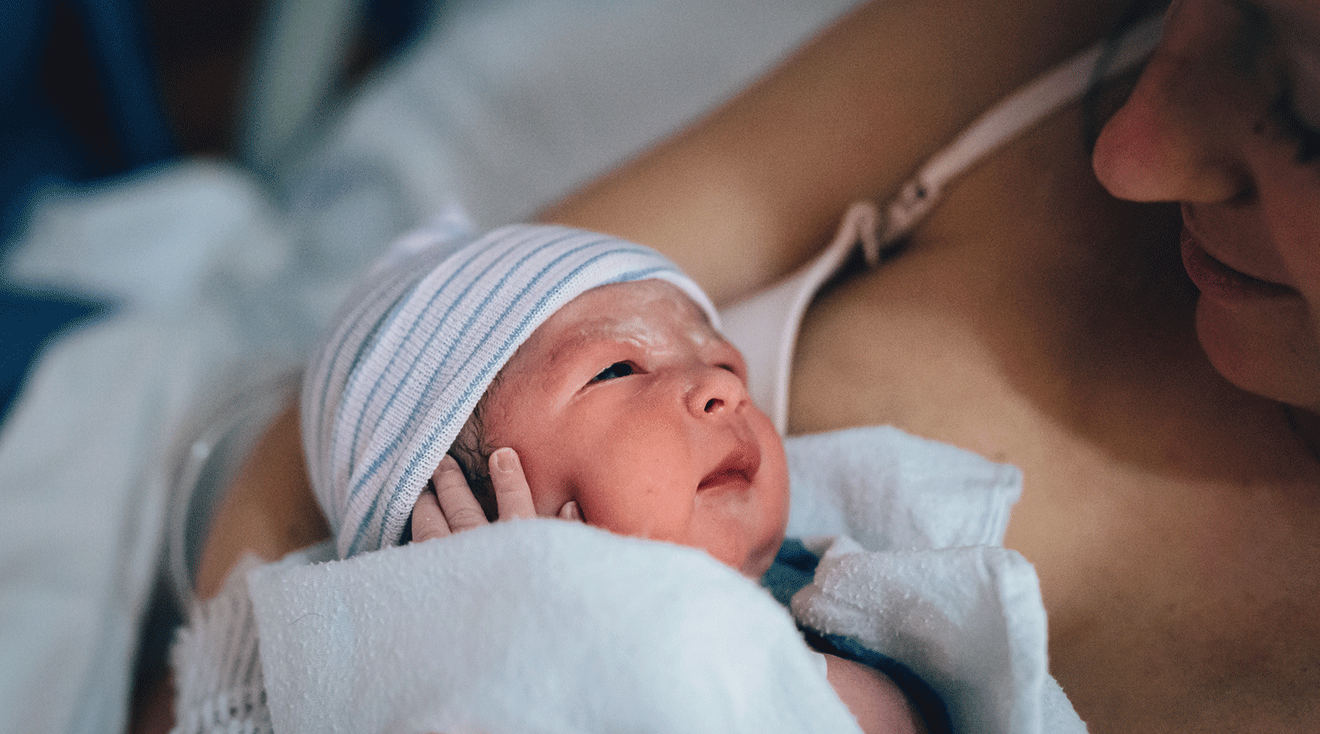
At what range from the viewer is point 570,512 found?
641 millimetres

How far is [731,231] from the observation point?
100 cm

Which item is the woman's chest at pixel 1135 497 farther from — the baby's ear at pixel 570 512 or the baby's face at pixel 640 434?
the baby's ear at pixel 570 512

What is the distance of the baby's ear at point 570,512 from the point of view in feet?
2.10

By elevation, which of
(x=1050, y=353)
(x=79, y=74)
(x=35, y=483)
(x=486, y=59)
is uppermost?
(x=79, y=74)

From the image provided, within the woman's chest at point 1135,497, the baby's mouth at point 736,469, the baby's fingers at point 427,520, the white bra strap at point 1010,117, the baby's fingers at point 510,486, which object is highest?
the baby's fingers at point 510,486

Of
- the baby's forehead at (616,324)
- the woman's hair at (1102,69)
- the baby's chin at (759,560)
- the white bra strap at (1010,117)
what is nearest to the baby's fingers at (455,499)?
the baby's forehead at (616,324)

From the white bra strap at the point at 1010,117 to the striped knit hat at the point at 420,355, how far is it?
297 millimetres

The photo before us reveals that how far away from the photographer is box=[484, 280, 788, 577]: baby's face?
63 centimetres

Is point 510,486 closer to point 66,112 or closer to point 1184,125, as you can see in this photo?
point 1184,125

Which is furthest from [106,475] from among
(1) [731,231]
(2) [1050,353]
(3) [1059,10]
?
(3) [1059,10]

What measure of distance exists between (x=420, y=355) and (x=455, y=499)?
15cm

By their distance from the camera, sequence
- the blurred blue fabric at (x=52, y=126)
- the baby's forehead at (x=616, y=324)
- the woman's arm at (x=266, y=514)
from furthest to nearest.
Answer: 1. the blurred blue fabric at (x=52, y=126)
2. the woman's arm at (x=266, y=514)
3. the baby's forehead at (x=616, y=324)

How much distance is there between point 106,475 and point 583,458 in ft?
2.30

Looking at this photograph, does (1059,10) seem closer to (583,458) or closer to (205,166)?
(583,458)
